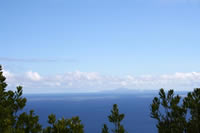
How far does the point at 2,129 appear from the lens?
35.2 feet

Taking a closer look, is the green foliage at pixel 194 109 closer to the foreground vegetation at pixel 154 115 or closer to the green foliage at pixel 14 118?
the foreground vegetation at pixel 154 115

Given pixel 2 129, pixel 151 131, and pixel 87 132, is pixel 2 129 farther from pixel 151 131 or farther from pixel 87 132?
pixel 151 131

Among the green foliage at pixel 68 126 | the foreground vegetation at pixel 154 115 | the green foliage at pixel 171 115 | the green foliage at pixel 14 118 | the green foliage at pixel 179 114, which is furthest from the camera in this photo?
the green foliage at pixel 171 115

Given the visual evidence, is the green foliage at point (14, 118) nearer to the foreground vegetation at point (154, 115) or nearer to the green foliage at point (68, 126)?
the foreground vegetation at point (154, 115)

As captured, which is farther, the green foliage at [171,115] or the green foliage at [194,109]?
the green foliage at [171,115]

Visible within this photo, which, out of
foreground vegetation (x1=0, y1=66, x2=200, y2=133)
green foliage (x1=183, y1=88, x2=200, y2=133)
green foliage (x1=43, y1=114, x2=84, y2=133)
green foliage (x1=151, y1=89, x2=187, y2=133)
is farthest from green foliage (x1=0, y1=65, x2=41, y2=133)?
green foliage (x1=183, y1=88, x2=200, y2=133)

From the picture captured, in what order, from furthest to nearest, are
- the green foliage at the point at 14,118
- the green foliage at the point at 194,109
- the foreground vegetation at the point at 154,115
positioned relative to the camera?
the green foliage at the point at 194,109, the foreground vegetation at the point at 154,115, the green foliage at the point at 14,118

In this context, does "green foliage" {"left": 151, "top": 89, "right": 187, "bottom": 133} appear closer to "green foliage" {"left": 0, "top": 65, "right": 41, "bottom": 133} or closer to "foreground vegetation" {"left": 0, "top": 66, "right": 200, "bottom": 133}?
"foreground vegetation" {"left": 0, "top": 66, "right": 200, "bottom": 133}

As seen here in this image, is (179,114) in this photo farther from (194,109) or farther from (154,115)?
(154,115)

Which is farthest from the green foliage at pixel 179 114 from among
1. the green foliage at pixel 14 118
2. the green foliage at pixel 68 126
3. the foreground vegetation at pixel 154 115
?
the green foliage at pixel 14 118

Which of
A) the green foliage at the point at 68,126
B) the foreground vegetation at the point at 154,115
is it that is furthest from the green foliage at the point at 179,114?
the green foliage at the point at 68,126

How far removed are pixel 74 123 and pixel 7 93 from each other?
636cm

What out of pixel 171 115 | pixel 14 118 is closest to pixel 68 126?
pixel 14 118

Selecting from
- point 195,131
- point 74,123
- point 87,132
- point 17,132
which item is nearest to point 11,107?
point 17,132
